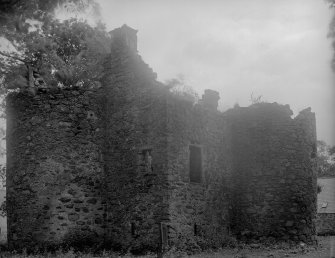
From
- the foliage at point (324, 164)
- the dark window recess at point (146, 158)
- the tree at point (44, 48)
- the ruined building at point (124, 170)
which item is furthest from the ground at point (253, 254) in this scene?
the foliage at point (324, 164)

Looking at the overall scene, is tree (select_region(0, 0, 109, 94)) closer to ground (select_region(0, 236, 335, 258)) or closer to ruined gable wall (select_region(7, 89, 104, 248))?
ruined gable wall (select_region(7, 89, 104, 248))

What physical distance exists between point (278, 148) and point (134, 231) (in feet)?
23.6

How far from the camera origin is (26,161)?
54.4 ft

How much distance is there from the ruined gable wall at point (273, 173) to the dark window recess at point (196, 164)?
277cm

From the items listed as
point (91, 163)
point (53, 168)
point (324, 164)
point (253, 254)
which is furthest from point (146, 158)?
point (324, 164)

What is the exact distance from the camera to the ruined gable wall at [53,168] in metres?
16.2

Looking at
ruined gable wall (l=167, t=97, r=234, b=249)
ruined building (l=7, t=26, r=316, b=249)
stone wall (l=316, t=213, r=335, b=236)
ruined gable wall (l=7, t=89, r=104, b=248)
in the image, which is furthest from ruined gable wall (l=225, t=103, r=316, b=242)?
stone wall (l=316, t=213, r=335, b=236)

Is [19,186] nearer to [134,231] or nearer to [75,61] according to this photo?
[134,231]

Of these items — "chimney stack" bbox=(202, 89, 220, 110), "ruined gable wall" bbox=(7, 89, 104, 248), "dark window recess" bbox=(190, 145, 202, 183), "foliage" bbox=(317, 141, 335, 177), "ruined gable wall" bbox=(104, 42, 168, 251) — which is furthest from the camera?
"foliage" bbox=(317, 141, 335, 177)

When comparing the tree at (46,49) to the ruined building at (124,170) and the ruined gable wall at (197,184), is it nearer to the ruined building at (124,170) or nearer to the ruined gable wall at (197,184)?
the ruined building at (124,170)

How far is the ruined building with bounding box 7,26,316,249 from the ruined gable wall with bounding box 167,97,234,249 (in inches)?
1.5

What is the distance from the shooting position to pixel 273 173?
19.4m

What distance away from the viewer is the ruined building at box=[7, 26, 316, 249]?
16031 mm

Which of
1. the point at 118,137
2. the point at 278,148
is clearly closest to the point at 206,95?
the point at 278,148
